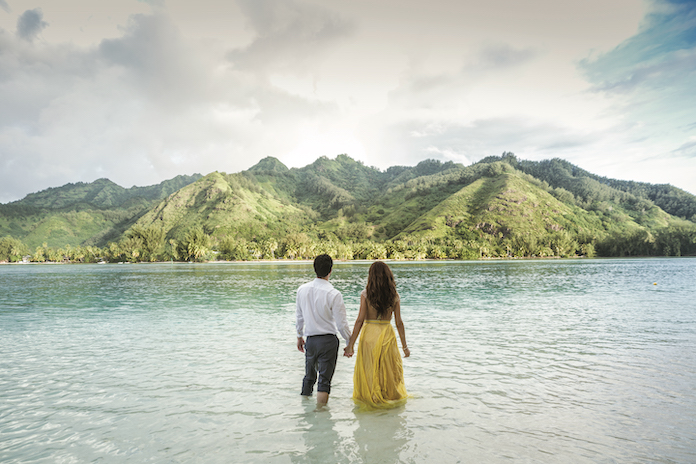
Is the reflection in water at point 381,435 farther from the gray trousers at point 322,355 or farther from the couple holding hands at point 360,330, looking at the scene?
the gray trousers at point 322,355

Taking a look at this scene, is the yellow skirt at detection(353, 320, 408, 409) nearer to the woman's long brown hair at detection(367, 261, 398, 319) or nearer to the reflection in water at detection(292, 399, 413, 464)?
the reflection in water at detection(292, 399, 413, 464)

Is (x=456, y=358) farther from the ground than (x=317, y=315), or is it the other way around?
(x=317, y=315)

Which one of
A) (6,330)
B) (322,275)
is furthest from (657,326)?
(6,330)

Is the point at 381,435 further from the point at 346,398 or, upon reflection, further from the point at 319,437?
the point at 346,398

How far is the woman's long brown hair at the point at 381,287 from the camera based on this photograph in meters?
7.96

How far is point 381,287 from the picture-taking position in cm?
800

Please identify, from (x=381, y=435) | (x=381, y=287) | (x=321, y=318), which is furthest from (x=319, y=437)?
(x=381, y=287)

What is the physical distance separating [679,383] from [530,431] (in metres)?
6.57

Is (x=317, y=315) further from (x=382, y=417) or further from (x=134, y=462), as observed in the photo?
(x=134, y=462)

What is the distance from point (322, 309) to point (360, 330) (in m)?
1.35

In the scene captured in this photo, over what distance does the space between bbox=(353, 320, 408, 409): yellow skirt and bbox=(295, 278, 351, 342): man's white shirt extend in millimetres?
622

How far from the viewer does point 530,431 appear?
26.0 feet

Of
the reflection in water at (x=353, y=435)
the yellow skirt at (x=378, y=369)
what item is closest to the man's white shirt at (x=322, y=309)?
the yellow skirt at (x=378, y=369)

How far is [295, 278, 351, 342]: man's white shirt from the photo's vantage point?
8016mm
